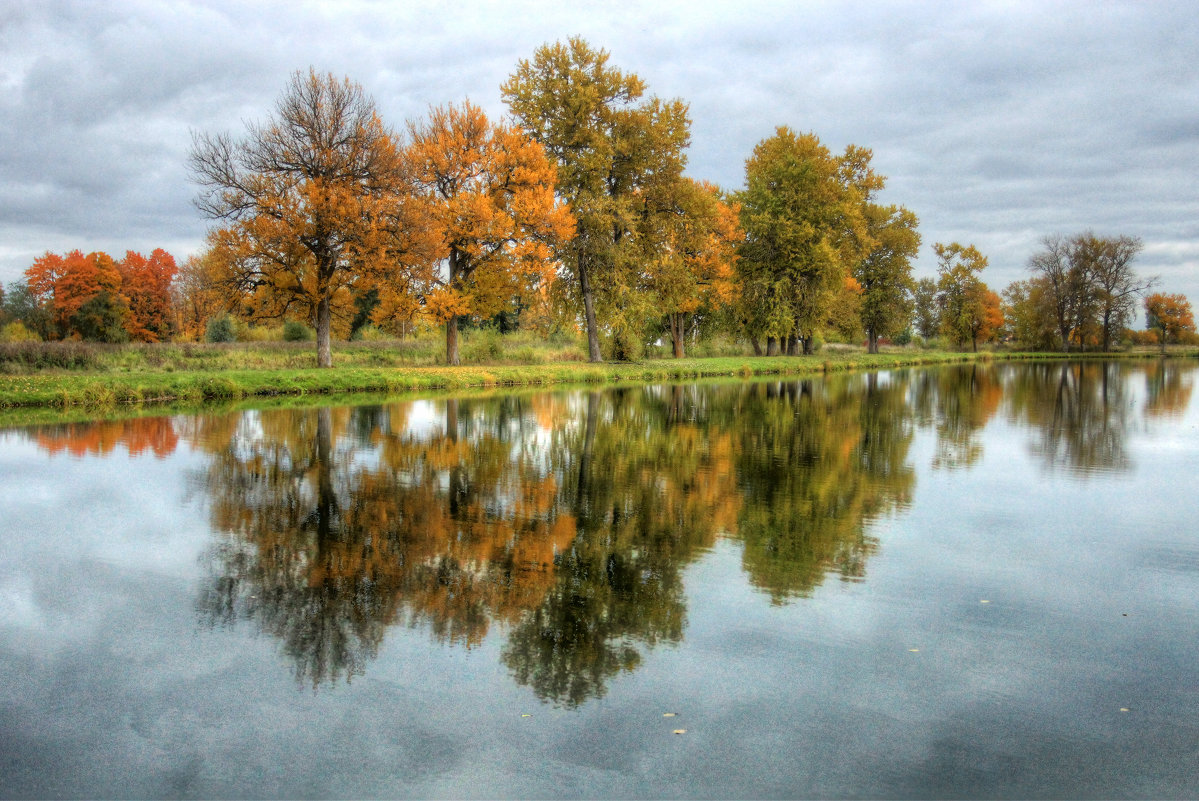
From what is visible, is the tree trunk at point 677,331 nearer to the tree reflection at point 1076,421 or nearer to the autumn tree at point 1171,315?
the tree reflection at point 1076,421

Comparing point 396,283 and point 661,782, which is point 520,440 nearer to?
point 661,782

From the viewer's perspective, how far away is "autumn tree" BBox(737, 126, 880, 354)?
4584cm

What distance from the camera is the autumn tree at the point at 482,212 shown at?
103ft

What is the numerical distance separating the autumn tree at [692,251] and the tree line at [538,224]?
109 mm

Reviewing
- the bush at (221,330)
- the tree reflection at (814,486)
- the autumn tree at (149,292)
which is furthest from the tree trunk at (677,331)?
the autumn tree at (149,292)

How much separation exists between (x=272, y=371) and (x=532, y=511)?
21.3m

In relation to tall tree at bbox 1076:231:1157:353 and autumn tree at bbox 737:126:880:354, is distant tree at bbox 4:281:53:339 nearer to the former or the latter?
autumn tree at bbox 737:126:880:354

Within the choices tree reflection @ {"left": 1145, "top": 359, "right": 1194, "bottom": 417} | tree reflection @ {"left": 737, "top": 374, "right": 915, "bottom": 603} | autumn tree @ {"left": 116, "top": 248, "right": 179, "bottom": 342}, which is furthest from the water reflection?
autumn tree @ {"left": 116, "top": 248, "right": 179, "bottom": 342}

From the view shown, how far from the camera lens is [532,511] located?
8.48 metres

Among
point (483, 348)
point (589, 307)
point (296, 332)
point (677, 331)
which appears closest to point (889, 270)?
point (677, 331)

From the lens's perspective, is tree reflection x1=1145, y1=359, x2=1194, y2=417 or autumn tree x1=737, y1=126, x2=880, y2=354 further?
autumn tree x1=737, y1=126, x2=880, y2=354

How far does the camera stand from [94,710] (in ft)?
13.1

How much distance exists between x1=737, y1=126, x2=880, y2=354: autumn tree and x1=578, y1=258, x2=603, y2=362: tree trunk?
42.1 ft

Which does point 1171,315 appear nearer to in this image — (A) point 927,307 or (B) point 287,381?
(A) point 927,307
